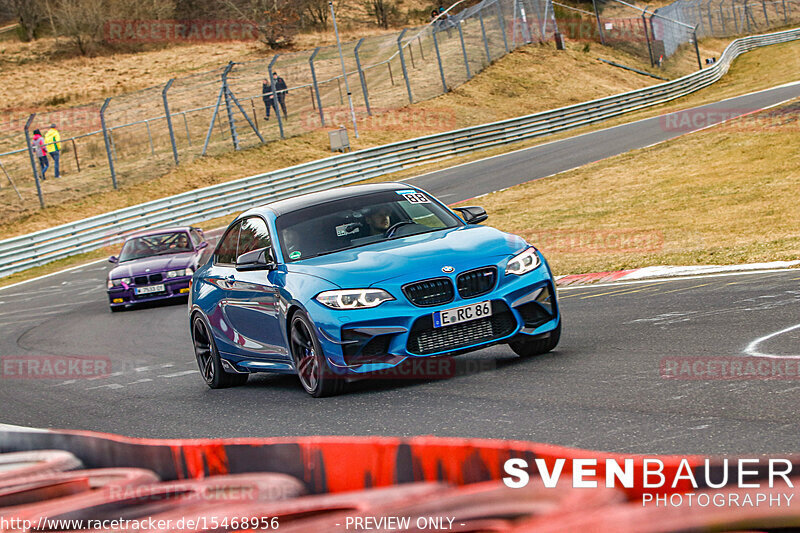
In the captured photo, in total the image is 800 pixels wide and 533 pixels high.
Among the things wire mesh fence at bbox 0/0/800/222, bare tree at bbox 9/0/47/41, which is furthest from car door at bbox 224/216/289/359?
bare tree at bbox 9/0/47/41

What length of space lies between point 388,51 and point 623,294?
36914mm

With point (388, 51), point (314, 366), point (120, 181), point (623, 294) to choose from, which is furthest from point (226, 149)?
point (314, 366)

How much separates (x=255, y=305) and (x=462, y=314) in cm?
203

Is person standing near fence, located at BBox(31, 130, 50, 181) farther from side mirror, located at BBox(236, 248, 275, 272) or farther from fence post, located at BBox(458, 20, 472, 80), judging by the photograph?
side mirror, located at BBox(236, 248, 275, 272)

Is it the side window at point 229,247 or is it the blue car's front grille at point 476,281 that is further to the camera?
the side window at point 229,247

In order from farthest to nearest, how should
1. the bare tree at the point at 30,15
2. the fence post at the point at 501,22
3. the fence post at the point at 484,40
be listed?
the bare tree at the point at 30,15 < the fence post at the point at 501,22 < the fence post at the point at 484,40

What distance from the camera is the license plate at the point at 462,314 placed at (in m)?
7.41

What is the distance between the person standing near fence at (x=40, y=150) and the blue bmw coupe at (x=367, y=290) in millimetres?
28220

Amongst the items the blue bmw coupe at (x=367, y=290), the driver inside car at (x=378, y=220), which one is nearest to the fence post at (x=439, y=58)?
the blue bmw coupe at (x=367, y=290)

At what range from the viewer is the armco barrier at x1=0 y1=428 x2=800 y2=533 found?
9.62 feet

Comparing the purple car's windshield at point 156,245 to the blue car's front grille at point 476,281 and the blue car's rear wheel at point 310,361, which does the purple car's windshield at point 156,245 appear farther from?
the blue car's front grille at point 476,281

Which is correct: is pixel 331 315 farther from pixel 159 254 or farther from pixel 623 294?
pixel 159 254

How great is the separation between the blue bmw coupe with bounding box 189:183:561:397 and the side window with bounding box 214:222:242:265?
8 centimetres

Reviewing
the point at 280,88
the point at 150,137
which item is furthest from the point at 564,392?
the point at 280,88
